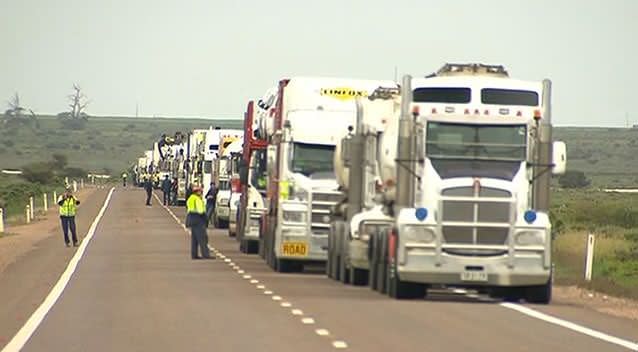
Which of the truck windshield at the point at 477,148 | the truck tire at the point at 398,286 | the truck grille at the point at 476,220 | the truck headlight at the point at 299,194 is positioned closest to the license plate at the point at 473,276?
the truck grille at the point at 476,220

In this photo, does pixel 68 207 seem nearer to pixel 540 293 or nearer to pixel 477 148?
pixel 477 148

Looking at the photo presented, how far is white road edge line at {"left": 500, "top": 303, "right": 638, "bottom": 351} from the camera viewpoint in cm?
2064

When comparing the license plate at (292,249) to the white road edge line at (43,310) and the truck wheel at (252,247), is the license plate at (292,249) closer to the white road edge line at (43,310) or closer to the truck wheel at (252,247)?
the white road edge line at (43,310)

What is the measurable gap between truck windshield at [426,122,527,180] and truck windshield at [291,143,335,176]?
28.7 ft

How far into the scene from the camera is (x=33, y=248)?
48469mm

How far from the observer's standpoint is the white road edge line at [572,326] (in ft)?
67.7

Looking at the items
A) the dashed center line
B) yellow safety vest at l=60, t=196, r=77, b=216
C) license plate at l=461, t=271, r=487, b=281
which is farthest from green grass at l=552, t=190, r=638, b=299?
yellow safety vest at l=60, t=196, r=77, b=216

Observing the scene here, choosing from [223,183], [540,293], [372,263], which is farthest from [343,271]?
[223,183]

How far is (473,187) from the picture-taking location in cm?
2714

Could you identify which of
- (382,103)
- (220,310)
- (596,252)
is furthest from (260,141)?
(220,310)

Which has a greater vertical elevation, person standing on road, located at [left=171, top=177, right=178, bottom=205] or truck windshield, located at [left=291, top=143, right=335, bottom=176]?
truck windshield, located at [left=291, top=143, right=335, bottom=176]

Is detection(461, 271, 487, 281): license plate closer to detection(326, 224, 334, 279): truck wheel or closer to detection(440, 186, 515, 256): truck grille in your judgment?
detection(440, 186, 515, 256): truck grille

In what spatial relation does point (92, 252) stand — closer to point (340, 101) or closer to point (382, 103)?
point (340, 101)

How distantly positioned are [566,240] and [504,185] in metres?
24.2
